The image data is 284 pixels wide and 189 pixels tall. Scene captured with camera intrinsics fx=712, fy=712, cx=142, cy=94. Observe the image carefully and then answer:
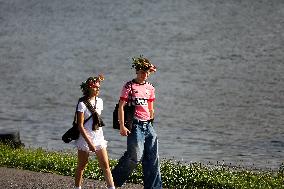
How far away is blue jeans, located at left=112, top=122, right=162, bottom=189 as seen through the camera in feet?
37.1

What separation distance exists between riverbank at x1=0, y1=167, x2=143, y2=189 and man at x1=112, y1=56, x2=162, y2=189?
1.54 meters

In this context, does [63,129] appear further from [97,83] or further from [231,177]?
[97,83]

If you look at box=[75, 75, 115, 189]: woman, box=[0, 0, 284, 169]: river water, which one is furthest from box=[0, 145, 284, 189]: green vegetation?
box=[0, 0, 284, 169]: river water

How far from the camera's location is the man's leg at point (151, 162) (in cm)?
1148

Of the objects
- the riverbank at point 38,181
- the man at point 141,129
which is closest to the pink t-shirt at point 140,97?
the man at point 141,129

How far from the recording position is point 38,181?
44.2 feet

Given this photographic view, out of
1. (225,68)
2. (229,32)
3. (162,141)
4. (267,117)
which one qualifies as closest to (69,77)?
(225,68)

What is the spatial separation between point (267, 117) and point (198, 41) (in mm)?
51647

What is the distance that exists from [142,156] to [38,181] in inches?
110

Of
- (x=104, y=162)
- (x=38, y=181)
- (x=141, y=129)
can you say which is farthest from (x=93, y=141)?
(x=38, y=181)

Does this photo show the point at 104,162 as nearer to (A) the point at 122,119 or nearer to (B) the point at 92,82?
(A) the point at 122,119

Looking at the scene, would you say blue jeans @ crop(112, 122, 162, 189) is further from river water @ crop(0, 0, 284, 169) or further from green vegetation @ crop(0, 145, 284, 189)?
river water @ crop(0, 0, 284, 169)

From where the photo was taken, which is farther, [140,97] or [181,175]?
[181,175]

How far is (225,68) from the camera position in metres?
58.9
